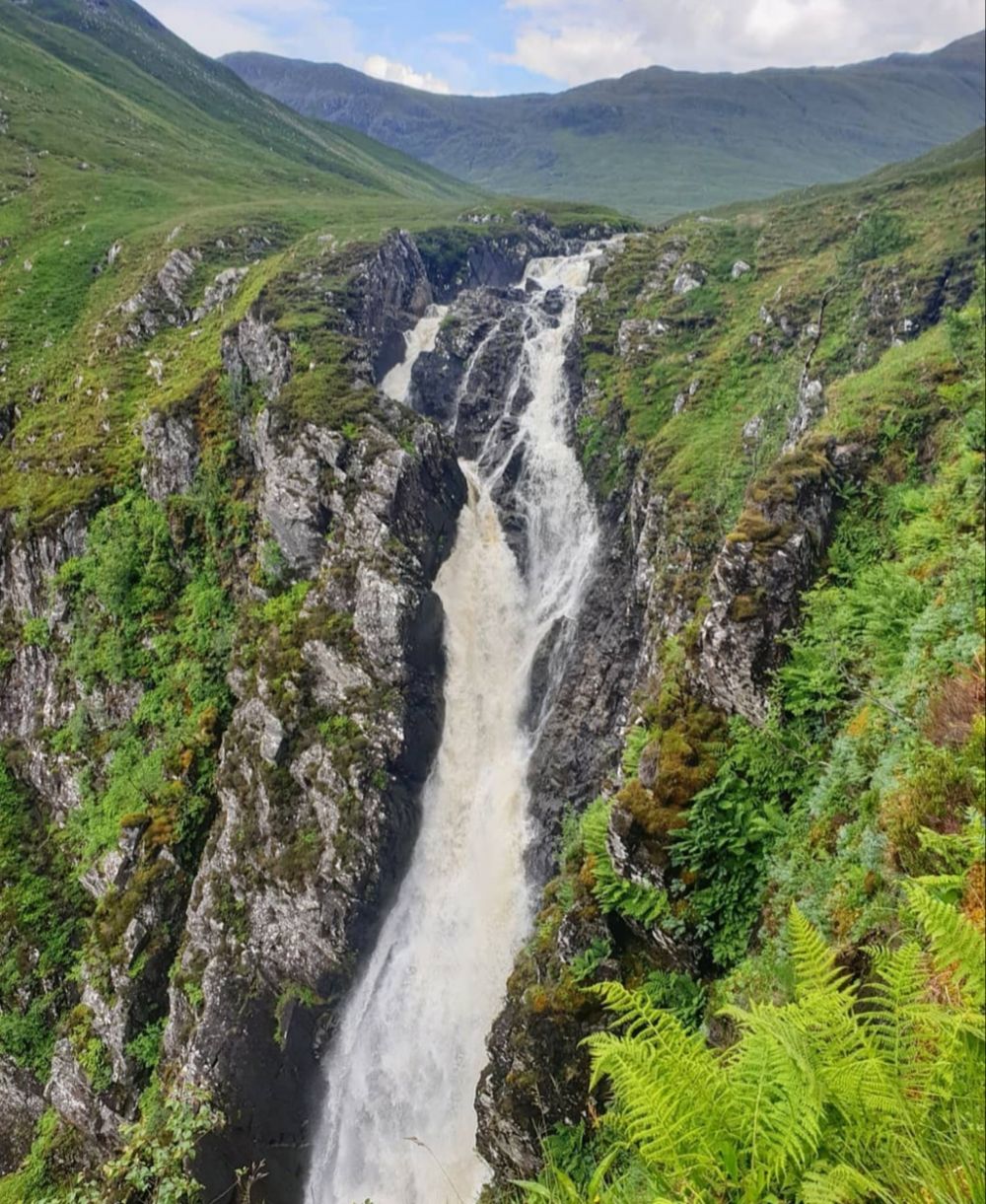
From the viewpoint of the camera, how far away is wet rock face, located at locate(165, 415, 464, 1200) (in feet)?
73.3

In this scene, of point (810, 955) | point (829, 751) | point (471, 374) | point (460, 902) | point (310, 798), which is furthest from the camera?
point (471, 374)

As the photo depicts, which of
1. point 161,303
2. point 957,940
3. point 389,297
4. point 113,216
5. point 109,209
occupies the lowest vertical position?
point 957,940

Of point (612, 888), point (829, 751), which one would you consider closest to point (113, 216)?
point (612, 888)

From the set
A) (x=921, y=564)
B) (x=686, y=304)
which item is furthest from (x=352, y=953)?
(x=686, y=304)

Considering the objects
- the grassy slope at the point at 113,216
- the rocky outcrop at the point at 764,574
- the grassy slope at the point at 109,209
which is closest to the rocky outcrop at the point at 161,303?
the grassy slope at the point at 113,216

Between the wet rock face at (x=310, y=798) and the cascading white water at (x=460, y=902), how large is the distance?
3.33 feet

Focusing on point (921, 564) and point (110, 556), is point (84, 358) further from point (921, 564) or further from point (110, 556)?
point (921, 564)

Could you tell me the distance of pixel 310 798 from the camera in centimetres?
2569

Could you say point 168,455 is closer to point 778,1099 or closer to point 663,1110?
point 663,1110

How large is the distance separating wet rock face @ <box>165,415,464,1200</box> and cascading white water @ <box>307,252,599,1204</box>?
1.02 m

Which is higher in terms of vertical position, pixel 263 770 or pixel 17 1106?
pixel 263 770

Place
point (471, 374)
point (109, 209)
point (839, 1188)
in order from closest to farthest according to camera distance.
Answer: point (839, 1188) → point (471, 374) → point (109, 209)

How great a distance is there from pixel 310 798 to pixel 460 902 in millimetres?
6878

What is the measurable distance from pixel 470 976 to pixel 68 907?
1713 centimetres
